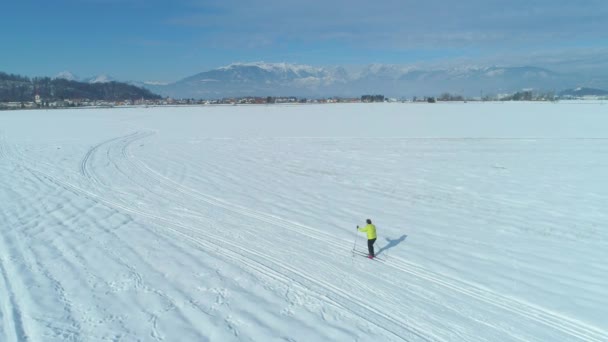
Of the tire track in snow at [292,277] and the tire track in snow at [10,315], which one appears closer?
the tire track in snow at [10,315]

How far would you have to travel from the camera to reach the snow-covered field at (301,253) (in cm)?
616

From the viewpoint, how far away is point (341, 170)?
1819 centimetres

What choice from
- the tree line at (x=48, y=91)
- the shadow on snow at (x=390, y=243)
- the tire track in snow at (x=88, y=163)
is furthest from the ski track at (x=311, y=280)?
the tree line at (x=48, y=91)

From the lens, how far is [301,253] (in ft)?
28.6

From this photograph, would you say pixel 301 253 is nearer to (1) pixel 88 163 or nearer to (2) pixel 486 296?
(2) pixel 486 296

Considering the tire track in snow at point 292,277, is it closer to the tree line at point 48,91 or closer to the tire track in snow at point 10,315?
the tire track in snow at point 10,315

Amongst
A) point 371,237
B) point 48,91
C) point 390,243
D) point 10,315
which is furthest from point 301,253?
point 48,91

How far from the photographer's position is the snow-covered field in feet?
20.2

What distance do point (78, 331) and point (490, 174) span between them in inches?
655

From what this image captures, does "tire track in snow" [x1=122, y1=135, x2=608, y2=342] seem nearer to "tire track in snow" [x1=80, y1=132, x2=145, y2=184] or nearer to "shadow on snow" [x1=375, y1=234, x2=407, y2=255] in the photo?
"shadow on snow" [x1=375, y1=234, x2=407, y2=255]

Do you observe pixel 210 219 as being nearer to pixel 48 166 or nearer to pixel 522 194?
pixel 522 194

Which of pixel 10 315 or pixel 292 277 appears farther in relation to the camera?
pixel 292 277

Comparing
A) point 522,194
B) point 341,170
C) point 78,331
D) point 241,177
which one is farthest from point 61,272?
point 522,194

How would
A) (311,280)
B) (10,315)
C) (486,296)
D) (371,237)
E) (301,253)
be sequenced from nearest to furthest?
(10,315) → (486,296) → (311,280) → (371,237) → (301,253)
